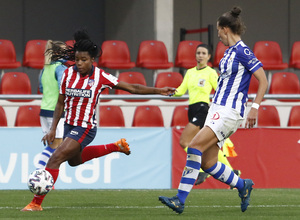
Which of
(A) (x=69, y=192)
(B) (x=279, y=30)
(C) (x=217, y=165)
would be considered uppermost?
(B) (x=279, y=30)

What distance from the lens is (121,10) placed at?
1634 cm

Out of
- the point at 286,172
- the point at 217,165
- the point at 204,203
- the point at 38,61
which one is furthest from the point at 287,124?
the point at 217,165

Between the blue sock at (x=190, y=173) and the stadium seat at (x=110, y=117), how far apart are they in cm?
569

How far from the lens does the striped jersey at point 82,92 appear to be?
7027 millimetres

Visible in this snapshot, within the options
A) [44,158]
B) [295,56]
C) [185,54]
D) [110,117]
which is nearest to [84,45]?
[44,158]

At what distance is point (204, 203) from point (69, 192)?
7.39ft

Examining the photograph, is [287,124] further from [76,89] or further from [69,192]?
[76,89]

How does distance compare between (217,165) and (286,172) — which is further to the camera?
(286,172)

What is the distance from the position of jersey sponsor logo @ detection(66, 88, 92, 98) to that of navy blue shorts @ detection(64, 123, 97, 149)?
1.01 feet

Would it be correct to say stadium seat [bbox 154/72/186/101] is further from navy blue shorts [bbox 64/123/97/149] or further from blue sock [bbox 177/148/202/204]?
blue sock [bbox 177/148/202/204]

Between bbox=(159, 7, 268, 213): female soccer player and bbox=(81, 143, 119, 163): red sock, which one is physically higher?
bbox=(159, 7, 268, 213): female soccer player

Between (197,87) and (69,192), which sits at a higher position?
(197,87)

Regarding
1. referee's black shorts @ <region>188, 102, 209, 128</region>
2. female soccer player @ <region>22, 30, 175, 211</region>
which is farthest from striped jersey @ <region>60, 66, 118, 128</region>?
referee's black shorts @ <region>188, 102, 209, 128</region>

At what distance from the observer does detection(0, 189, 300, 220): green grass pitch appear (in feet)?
21.4
